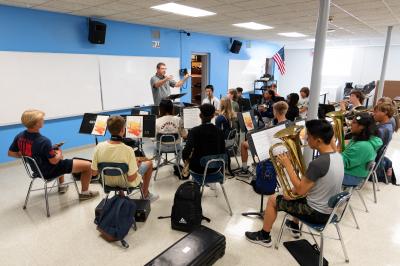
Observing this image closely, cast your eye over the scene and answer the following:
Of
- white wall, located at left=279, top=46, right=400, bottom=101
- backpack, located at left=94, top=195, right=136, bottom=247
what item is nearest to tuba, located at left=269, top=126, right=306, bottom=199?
backpack, located at left=94, top=195, right=136, bottom=247

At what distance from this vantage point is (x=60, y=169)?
10.2 feet

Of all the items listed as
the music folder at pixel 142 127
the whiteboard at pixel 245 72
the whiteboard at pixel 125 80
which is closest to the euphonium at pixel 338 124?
the music folder at pixel 142 127

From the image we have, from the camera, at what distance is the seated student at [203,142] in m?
2.92

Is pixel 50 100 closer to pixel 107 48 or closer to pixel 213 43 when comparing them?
pixel 107 48

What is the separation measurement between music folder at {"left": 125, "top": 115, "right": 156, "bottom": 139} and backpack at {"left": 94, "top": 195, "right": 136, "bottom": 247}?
1.16 meters

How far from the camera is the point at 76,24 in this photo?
5145 millimetres

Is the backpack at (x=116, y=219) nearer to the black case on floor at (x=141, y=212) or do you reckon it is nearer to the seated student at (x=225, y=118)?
the black case on floor at (x=141, y=212)

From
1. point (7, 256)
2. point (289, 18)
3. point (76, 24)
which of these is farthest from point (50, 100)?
point (289, 18)

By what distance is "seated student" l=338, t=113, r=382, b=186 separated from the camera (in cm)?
285

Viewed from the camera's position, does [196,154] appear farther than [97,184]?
No

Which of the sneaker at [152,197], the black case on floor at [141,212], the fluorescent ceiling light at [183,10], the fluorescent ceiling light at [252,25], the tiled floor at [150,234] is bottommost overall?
the tiled floor at [150,234]

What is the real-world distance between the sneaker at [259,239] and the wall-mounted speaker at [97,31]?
4690mm

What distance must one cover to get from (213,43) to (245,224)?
6.80 meters

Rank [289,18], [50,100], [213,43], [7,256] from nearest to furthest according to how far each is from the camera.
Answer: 1. [7,256]
2. [50,100]
3. [289,18]
4. [213,43]
